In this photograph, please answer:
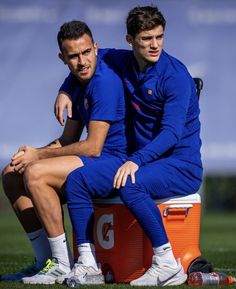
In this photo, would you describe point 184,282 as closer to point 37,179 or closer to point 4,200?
point 37,179

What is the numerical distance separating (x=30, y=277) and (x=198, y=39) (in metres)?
8.40

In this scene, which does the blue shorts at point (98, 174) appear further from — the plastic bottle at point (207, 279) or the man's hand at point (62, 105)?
the plastic bottle at point (207, 279)

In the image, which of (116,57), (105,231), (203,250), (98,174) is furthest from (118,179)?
(203,250)

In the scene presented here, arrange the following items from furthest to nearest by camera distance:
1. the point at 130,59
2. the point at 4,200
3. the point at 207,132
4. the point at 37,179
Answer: the point at 4,200 → the point at 207,132 → the point at 130,59 → the point at 37,179

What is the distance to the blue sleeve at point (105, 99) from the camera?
564 cm

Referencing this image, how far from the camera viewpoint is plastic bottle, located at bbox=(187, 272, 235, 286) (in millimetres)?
5449

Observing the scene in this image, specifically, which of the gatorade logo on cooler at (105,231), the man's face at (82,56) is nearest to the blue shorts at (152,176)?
the gatorade logo on cooler at (105,231)

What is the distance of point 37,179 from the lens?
18.0ft

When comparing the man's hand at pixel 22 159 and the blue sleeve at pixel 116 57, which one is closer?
the man's hand at pixel 22 159

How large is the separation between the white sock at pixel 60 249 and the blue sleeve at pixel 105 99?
77 centimetres

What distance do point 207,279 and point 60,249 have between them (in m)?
0.91

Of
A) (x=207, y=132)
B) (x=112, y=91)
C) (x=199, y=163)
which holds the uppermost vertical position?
(x=112, y=91)

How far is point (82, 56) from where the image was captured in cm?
575

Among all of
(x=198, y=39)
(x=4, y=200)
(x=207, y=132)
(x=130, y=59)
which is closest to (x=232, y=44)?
(x=198, y=39)
